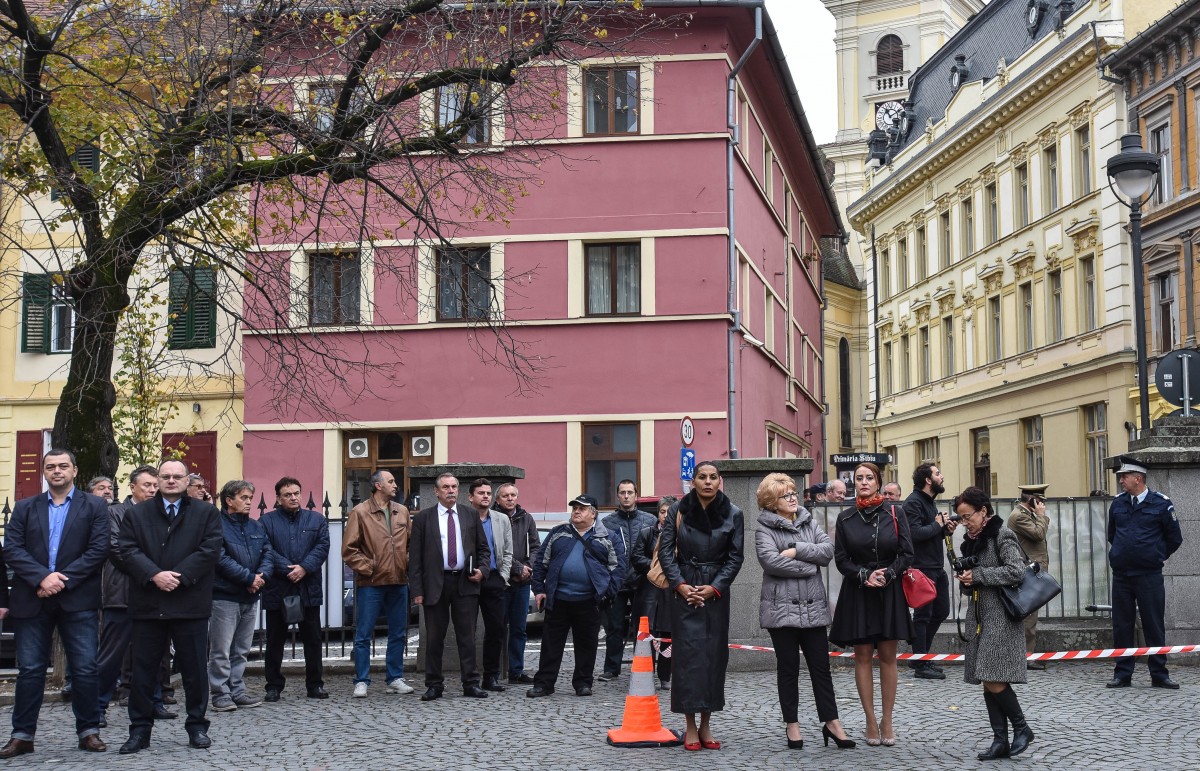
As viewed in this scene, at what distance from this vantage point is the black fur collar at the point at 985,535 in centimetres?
Result: 988

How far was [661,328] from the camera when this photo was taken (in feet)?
87.8

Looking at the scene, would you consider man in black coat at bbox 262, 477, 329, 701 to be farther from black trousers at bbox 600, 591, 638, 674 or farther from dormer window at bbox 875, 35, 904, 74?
dormer window at bbox 875, 35, 904, 74

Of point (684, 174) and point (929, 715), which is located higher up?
point (684, 174)

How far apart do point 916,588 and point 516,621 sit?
5315mm

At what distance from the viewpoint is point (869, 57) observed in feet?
257

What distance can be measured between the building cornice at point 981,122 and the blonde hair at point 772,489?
31724mm

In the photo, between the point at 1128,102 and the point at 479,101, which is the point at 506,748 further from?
the point at 1128,102

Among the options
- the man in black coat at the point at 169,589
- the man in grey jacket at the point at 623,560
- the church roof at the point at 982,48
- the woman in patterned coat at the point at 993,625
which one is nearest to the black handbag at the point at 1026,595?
the woman in patterned coat at the point at 993,625

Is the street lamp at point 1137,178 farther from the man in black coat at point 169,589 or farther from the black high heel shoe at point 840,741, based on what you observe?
the man in black coat at point 169,589

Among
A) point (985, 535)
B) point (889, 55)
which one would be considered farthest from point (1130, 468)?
point (889, 55)

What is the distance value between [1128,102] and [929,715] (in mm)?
29799

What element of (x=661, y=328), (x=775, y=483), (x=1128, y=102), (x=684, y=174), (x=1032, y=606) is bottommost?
(x=1032, y=606)

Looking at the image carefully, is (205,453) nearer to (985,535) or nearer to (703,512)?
(703,512)

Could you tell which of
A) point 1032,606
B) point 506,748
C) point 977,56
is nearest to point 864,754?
point 1032,606
